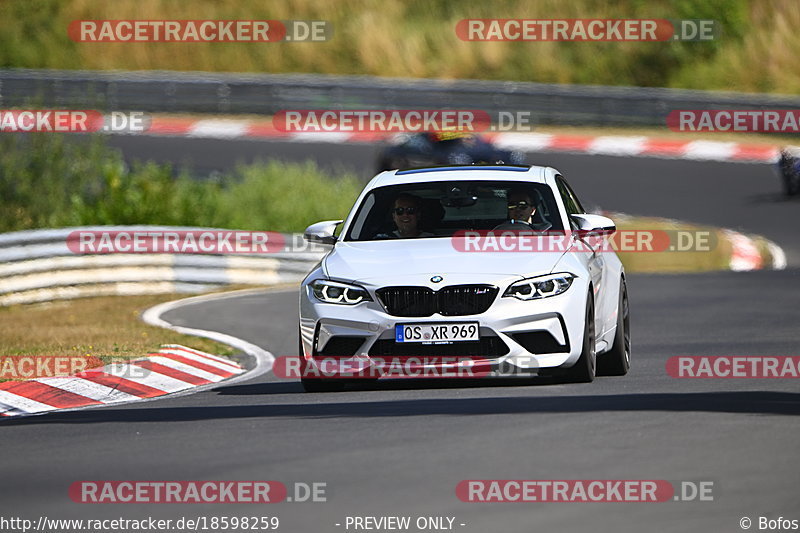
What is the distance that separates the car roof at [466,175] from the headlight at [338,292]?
133 centimetres

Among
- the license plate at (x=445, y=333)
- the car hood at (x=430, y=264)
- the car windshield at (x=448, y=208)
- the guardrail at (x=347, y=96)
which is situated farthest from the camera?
the guardrail at (x=347, y=96)

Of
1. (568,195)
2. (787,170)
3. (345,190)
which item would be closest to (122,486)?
(568,195)

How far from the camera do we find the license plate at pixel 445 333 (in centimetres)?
1015

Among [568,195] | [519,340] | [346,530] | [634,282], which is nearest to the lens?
[346,530]

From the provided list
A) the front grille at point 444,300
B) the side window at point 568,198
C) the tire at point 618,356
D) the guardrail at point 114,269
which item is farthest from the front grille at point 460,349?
the guardrail at point 114,269

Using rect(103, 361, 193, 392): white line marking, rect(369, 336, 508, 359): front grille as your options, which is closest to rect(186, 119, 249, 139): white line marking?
rect(103, 361, 193, 392): white line marking

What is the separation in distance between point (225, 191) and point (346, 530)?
20460 millimetres

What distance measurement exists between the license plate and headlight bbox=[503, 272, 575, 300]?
0.31 meters

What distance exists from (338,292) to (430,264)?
0.61 metres

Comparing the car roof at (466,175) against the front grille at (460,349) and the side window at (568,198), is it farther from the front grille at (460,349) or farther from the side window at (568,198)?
the front grille at (460,349)

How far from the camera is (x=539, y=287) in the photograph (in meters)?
10.3


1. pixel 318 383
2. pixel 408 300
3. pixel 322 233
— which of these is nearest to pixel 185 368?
pixel 322 233

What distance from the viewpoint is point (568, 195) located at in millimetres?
11992

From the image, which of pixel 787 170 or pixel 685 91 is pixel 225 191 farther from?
pixel 685 91
